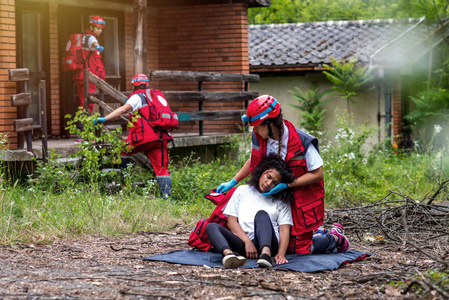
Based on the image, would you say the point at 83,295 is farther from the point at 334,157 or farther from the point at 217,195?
the point at 334,157

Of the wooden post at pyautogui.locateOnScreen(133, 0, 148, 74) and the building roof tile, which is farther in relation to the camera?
the building roof tile

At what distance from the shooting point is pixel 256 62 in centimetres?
1934

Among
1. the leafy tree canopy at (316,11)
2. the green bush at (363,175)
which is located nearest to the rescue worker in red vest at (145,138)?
the green bush at (363,175)

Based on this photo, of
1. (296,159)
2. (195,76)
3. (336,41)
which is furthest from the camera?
(336,41)

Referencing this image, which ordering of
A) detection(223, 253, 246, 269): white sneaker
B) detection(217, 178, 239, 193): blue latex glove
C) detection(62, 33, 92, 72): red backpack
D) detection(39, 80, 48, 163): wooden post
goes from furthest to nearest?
1. detection(62, 33, 92, 72): red backpack
2. detection(39, 80, 48, 163): wooden post
3. detection(217, 178, 239, 193): blue latex glove
4. detection(223, 253, 246, 269): white sneaker

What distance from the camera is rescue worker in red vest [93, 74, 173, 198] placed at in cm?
897

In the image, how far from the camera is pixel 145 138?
8984mm

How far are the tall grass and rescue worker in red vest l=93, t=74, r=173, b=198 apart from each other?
234 millimetres

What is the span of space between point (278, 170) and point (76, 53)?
7034mm

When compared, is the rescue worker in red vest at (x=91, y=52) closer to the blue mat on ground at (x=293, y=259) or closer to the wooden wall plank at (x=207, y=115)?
the wooden wall plank at (x=207, y=115)

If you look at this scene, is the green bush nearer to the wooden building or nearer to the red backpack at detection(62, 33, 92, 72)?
the wooden building

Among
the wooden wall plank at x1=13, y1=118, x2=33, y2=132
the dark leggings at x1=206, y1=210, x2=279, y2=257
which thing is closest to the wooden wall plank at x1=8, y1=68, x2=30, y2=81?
the wooden wall plank at x1=13, y1=118, x2=33, y2=132

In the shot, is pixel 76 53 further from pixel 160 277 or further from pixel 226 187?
pixel 160 277

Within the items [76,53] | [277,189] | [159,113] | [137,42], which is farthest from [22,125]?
[277,189]
